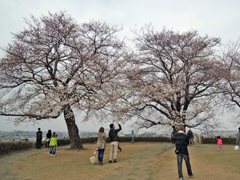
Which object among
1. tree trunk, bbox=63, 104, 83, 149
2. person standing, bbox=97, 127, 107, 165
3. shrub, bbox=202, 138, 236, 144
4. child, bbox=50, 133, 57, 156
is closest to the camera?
person standing, bbox=97, 127, 107, 165

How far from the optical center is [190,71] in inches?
673

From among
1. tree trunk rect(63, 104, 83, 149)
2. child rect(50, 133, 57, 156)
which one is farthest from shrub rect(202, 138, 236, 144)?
child rect(50, 133, 57, 156)

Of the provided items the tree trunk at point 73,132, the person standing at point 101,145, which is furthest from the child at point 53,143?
the person standing at point 101,145

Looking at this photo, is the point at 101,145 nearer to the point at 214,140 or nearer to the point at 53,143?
the point at 53,143

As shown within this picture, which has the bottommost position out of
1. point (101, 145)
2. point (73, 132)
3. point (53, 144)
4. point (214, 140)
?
point (214, 140)

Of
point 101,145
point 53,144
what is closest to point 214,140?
point 101,145

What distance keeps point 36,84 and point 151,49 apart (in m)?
10.6

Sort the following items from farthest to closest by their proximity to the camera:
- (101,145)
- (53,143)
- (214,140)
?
(214,140) → (53,143) → (101,145)

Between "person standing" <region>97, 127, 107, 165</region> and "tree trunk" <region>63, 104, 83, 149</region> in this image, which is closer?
"person standing" <region>97, 127, 107, 165</region>

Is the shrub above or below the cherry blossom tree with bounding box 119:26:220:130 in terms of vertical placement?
below

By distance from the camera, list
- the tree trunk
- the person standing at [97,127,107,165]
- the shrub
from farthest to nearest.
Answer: the shrub → the tree trunk → the person standing at [97,127,107,165]

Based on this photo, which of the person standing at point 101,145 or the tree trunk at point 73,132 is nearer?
the person standing at point 101,145

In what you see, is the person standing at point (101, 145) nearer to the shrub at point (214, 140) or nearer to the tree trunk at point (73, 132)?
the tree trunk at point (73, 132)

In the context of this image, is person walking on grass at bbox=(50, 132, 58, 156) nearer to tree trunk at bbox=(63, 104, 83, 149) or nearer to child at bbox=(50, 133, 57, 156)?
child at bbox=(50, 133, 57, 156)
